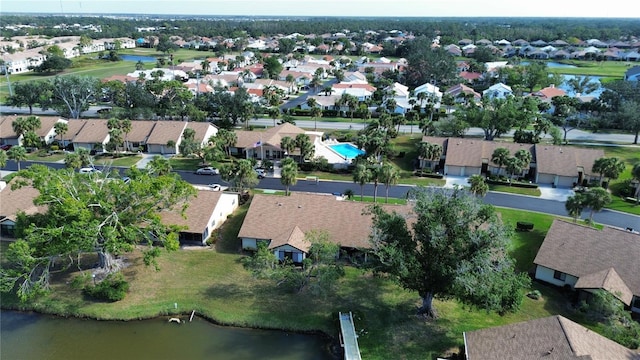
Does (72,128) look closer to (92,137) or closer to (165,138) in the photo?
(92,137)

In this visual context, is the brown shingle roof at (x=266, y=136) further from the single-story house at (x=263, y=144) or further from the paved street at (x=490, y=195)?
the paved street at (x=490, y=195)

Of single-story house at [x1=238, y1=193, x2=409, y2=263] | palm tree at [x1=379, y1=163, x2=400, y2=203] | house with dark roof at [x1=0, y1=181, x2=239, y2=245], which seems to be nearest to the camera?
single-story house at [x1=238, y1=193, x2=409, y2=263]

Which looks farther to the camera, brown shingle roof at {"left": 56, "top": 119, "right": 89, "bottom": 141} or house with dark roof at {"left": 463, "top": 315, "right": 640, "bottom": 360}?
brown shingle roof at {"left": 56, "top": 119, "right": 89, "bottom": 141}

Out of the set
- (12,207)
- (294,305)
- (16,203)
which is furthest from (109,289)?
(16,203)

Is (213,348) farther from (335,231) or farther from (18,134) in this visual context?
(18,134)

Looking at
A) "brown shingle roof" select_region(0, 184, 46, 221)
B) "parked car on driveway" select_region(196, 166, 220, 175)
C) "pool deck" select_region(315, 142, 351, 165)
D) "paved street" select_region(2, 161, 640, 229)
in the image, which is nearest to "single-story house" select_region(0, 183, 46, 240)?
"brown shingle roof" select_region(0, 184, 46, 221)

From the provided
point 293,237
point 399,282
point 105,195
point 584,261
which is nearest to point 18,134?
point 105,195

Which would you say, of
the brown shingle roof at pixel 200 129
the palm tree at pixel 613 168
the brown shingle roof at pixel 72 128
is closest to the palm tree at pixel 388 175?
the palm tree at pixel 613 168

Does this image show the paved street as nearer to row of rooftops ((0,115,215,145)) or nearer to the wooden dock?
row of rooftops ((0,115,215,145))
